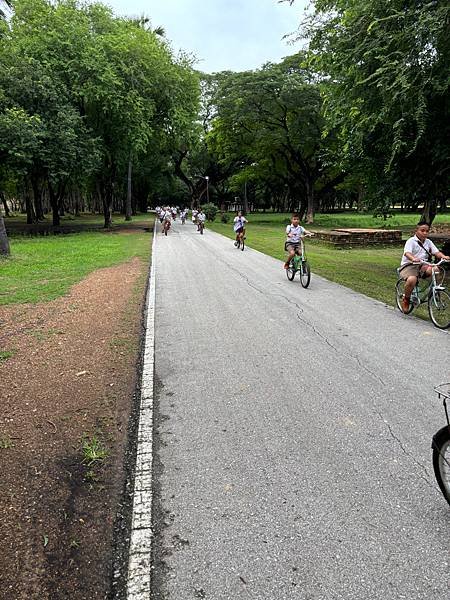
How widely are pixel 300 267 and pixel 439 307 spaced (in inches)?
172

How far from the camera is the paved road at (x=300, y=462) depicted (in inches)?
99.2

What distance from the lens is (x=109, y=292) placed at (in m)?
10.4

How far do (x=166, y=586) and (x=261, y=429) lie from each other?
1.85 meters

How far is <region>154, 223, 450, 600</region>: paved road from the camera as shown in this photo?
252 centimetres

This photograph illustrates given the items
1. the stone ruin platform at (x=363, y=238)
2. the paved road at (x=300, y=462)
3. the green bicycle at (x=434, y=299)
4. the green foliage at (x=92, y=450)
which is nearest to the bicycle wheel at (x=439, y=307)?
the green bicycle at (x=434, y=299)

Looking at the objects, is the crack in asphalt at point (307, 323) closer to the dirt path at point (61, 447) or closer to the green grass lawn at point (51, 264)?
the dirt path at point (61, 447)

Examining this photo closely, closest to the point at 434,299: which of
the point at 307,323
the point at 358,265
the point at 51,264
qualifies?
the point at 307,323

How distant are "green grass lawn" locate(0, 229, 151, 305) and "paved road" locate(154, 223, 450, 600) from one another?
4752 millimetres

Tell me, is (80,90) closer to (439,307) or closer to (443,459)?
(439,307)

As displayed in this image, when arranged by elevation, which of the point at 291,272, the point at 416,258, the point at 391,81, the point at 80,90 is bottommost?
the point at 291,272

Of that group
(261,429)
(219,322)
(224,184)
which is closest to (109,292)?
(219,322)

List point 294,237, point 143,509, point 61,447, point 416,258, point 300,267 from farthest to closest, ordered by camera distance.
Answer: point 294,237, point 300,267, point 416,258, point 61,447, point 143,509

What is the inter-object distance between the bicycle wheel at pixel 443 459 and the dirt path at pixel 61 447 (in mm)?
2284

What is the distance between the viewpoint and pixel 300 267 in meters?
11.7
